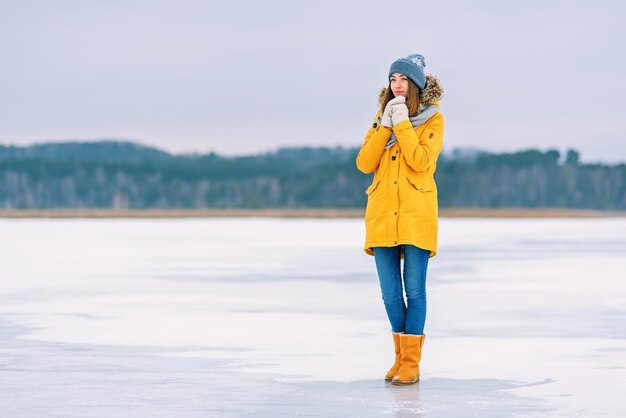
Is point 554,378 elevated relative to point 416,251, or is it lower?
lower

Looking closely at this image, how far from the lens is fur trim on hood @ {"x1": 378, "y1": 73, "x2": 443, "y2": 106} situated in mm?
6000

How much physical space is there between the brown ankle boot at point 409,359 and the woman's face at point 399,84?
1.28m

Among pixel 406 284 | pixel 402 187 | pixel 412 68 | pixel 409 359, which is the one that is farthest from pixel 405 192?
pixel 409 359

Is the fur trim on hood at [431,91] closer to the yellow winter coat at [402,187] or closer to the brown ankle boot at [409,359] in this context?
the yellow winter coat at [402,187]

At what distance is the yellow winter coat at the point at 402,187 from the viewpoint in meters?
5.78

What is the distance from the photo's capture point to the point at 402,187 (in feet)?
19.2

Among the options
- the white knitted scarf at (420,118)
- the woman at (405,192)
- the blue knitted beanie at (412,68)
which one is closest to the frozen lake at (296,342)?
the woman at (405,192)

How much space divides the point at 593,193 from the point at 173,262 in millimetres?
78834

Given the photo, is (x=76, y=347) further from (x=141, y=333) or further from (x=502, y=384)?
(x=502, y=384)

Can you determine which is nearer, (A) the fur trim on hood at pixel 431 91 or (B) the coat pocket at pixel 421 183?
(B) the coat pocket at pixel 421 183

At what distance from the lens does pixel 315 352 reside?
7.04m

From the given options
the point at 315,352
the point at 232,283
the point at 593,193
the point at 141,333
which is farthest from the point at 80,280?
the point at 593,193

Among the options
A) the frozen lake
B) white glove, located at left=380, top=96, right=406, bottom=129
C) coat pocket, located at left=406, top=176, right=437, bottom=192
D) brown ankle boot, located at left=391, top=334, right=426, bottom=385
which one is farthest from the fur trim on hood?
the frozen lake

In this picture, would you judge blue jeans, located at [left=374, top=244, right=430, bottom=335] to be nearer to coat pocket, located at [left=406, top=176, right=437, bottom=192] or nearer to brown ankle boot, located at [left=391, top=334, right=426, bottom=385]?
brown ankle boot, located at [left=391, top=334, right=426, bottom=385]
